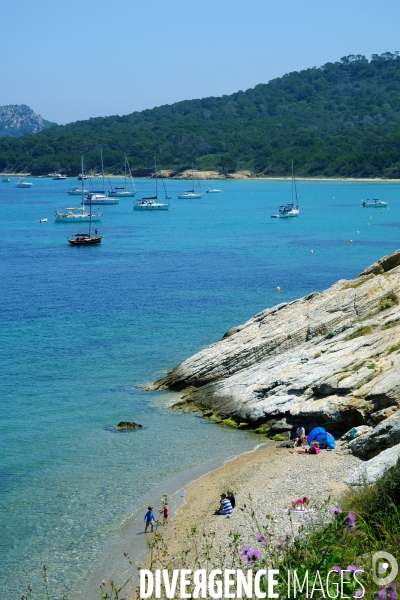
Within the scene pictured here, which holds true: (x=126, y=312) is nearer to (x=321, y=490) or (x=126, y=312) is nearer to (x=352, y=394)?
(x=352, y=394)

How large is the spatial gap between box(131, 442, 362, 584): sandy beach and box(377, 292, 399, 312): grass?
8.22m

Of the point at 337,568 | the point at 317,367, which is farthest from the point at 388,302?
the point at 337,568

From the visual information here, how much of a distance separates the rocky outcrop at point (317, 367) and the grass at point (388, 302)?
4cm

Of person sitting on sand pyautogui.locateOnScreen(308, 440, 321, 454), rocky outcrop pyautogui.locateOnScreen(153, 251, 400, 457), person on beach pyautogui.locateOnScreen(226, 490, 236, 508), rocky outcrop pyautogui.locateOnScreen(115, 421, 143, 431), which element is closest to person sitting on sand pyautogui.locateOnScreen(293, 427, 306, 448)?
rocky outcrop pyautogui.locateOnScreen(153, 251, 400, 457)

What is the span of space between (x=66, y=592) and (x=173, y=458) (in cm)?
860

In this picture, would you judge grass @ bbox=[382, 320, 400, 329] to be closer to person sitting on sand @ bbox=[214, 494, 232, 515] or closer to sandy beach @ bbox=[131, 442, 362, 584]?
sandy beach @ bbox=[131, 442, 362, 584]

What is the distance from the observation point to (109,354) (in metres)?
38.0

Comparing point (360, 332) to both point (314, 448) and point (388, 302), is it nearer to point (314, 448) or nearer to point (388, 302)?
point (388, 302)

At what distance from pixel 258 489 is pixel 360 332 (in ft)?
32.1

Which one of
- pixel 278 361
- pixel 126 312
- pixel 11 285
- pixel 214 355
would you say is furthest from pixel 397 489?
pixel 11 285

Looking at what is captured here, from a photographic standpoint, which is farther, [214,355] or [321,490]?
[214,355]

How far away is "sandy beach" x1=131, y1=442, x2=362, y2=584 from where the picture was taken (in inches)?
764

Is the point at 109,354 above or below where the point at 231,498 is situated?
above

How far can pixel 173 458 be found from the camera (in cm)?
2581
